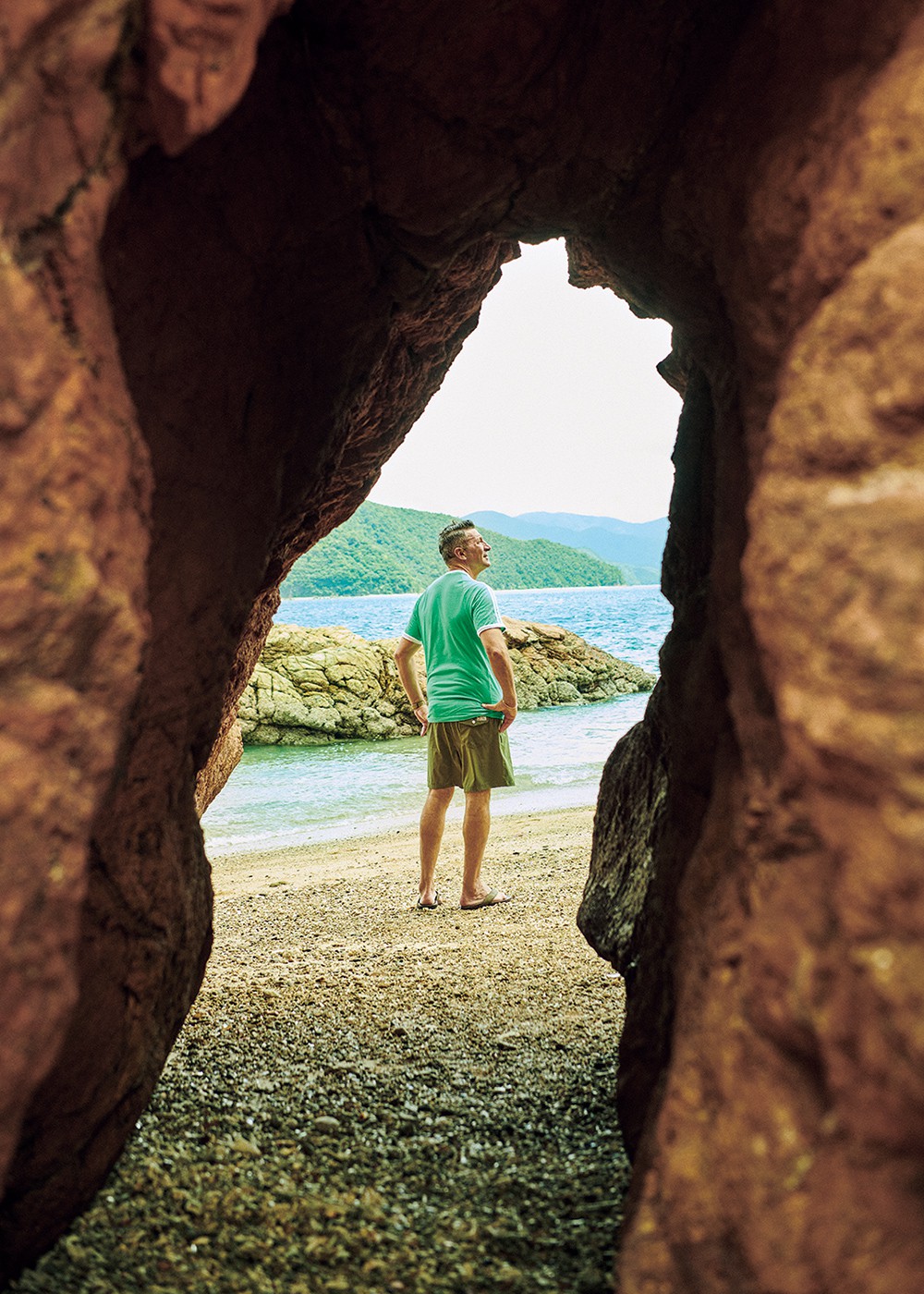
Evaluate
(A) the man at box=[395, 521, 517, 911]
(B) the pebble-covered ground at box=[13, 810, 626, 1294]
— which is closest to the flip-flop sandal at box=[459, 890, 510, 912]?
(A) the man at box=[395, 521, 517, 911]

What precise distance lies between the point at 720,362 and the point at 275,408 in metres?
1.29

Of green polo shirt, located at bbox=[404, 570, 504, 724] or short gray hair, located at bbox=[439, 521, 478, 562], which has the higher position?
short gray hair, located at bbox=[439, 521, 478, 562]

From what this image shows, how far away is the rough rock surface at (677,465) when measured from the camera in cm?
139

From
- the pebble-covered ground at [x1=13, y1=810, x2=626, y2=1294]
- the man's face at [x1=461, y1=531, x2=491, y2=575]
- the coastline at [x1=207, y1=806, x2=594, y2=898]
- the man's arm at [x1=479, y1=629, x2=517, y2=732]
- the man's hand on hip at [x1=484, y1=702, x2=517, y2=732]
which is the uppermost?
the man's face at [x1=461, y1=531, x2=491, y2=575]

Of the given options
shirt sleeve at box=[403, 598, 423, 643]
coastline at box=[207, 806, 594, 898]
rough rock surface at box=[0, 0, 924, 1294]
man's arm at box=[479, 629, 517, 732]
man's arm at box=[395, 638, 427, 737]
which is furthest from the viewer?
coastline at box=[207, 806, 594, 898]

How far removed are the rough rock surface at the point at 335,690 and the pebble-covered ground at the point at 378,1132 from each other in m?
11.8

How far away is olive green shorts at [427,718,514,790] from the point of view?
560 centimetres

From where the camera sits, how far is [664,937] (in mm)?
2709

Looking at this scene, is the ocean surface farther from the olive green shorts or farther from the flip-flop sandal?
the olive green shorts

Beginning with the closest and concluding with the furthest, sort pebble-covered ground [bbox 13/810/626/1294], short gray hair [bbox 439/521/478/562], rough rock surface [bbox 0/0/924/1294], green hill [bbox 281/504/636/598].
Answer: rough rock surface [bbox 0/0/924/1294]
pebble-covered ground [bbox 13/810/626/1294]
short gray hair [bbox 439/521/478/562]
green hill [bbox 281/504/636/598]

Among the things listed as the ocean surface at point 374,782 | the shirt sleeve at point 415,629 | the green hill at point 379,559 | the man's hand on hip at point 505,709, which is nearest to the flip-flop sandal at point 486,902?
the man's hand on hip at point 505,709

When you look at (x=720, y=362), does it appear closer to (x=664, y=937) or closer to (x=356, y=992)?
(x=664, y=937)

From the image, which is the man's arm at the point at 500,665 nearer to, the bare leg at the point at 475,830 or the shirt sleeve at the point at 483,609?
the shirt sleeve at the point at 483,609

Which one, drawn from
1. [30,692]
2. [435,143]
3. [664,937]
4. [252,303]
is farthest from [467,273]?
[30,692]
